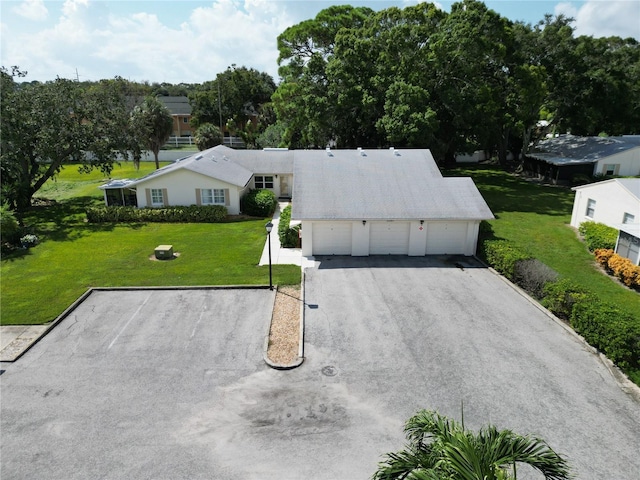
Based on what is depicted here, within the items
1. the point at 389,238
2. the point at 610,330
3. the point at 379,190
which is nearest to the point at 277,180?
the point at 379,190

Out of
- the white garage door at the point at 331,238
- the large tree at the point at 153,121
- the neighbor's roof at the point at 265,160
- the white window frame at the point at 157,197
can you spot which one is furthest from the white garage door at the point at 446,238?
the large tree at the point at 153,121

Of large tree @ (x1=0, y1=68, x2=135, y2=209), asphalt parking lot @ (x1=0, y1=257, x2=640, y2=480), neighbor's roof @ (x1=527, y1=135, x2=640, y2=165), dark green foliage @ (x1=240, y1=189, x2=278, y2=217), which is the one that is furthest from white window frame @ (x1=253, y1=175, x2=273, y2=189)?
neighbor's roof @ (x1=527, y1=135, x2=640, y2=165)

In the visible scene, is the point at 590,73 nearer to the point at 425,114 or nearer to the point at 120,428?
the point at 425,114

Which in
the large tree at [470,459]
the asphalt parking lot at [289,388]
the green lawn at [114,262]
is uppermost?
the large tree at [470,459]

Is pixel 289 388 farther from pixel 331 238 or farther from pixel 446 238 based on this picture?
pixel 446 238

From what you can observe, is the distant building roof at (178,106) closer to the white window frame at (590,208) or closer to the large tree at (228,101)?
the large tree at (228,101)
